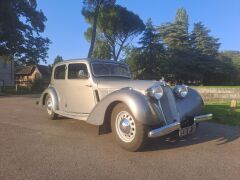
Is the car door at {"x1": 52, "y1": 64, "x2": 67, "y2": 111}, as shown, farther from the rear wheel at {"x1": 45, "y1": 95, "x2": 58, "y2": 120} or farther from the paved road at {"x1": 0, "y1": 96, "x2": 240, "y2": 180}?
the paved road at {"x1": 0, "y1": 96, "x2": 240, "y2": 180}

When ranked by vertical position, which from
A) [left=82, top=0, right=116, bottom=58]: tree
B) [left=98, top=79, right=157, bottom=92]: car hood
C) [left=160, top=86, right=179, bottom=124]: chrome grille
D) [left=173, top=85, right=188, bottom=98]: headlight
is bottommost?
[left=160, top=86, right=179, bottom=124]: chrome grille

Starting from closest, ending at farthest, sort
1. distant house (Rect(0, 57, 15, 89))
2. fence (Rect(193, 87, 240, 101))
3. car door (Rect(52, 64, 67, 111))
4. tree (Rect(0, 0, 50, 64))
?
car door (Rect(52, 64, 67, 111)) < fence (Rect(193, 87, 240, 101)) < tree (Rect(0, 0, 50, 64)) < distant house (Rect(0, 57, 15, 89))

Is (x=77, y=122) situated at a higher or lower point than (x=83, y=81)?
lower

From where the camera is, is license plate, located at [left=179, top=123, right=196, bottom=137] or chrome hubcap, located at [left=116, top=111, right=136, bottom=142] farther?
license plate, located at [left=179, top=123, right=196, bottom=137]

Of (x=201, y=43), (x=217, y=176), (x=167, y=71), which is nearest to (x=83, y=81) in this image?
(x=217, y=176)

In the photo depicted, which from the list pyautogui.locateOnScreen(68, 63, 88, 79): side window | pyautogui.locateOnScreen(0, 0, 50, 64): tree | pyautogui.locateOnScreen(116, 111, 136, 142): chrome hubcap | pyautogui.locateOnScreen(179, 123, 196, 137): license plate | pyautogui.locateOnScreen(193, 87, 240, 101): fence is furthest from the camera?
pyautogui.locateOnScreen(0, 0, 50, 64): tree

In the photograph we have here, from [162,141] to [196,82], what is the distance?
41.9 metres

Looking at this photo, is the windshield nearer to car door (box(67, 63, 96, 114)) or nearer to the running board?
car door (box(67, 63, 96, 114))

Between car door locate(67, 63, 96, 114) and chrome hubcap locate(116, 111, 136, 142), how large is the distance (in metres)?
1.25

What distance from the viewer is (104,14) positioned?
35594 millimetres

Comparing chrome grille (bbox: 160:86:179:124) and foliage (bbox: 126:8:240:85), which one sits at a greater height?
foliage (bbox: 126:8:240:85)

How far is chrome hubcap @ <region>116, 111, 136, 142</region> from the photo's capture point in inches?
206

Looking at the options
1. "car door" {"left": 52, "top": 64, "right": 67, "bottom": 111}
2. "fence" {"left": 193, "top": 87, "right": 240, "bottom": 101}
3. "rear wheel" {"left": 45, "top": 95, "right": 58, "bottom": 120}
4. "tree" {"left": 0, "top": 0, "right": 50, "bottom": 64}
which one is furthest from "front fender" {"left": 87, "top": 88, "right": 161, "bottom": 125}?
"tree" {"left": 0, "top": 0, "right": 50, "bottom": 64}

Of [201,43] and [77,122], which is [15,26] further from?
[201,43]
